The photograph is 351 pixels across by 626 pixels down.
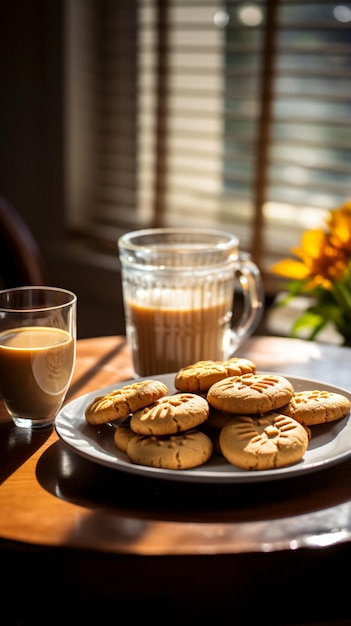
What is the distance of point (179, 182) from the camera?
8.26ft

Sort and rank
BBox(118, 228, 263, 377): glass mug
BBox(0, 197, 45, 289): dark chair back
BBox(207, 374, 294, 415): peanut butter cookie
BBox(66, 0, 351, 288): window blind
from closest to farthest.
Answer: BBox(207, 374, 294, 415): peanut butter cookie, BBox(118, 228, 263, 377): glass mug, BBox(0, 197, 45, 289): dark chair back, BBox(66, 0, 351, 288): window blind

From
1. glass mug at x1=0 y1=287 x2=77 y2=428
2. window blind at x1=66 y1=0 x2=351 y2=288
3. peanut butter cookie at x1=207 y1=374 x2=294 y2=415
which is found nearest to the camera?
peanut butter cookie at x1=207 y1=374 x2=294 y2=415

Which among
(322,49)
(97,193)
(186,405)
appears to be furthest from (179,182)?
(186,405)

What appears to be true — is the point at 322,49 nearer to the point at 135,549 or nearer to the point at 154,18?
the point at 154,18

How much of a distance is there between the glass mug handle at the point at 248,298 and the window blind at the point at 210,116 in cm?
94

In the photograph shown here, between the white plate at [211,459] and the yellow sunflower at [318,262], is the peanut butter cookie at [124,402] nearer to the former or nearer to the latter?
the white plate at [211,459]

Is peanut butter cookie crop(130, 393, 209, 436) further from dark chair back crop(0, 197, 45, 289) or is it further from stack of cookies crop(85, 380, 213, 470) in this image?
dark chair back crop(0, 197, 45, 289)

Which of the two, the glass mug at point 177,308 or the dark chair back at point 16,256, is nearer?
the glass mug at point 177,308

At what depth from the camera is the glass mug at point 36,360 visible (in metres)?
0.94

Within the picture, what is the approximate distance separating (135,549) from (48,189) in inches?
85.9

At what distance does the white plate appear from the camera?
0.75 m

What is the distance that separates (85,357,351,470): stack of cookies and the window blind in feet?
4.40

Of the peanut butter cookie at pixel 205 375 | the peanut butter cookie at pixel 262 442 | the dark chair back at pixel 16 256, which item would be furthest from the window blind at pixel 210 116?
the peanut butter cookie at pixel 262 442

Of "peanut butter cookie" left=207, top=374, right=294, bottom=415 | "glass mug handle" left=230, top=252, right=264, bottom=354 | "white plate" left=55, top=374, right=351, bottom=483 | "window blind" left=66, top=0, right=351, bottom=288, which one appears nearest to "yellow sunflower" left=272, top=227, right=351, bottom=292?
"glass mug handle" left=230, top=252, right=264, bottom=354
